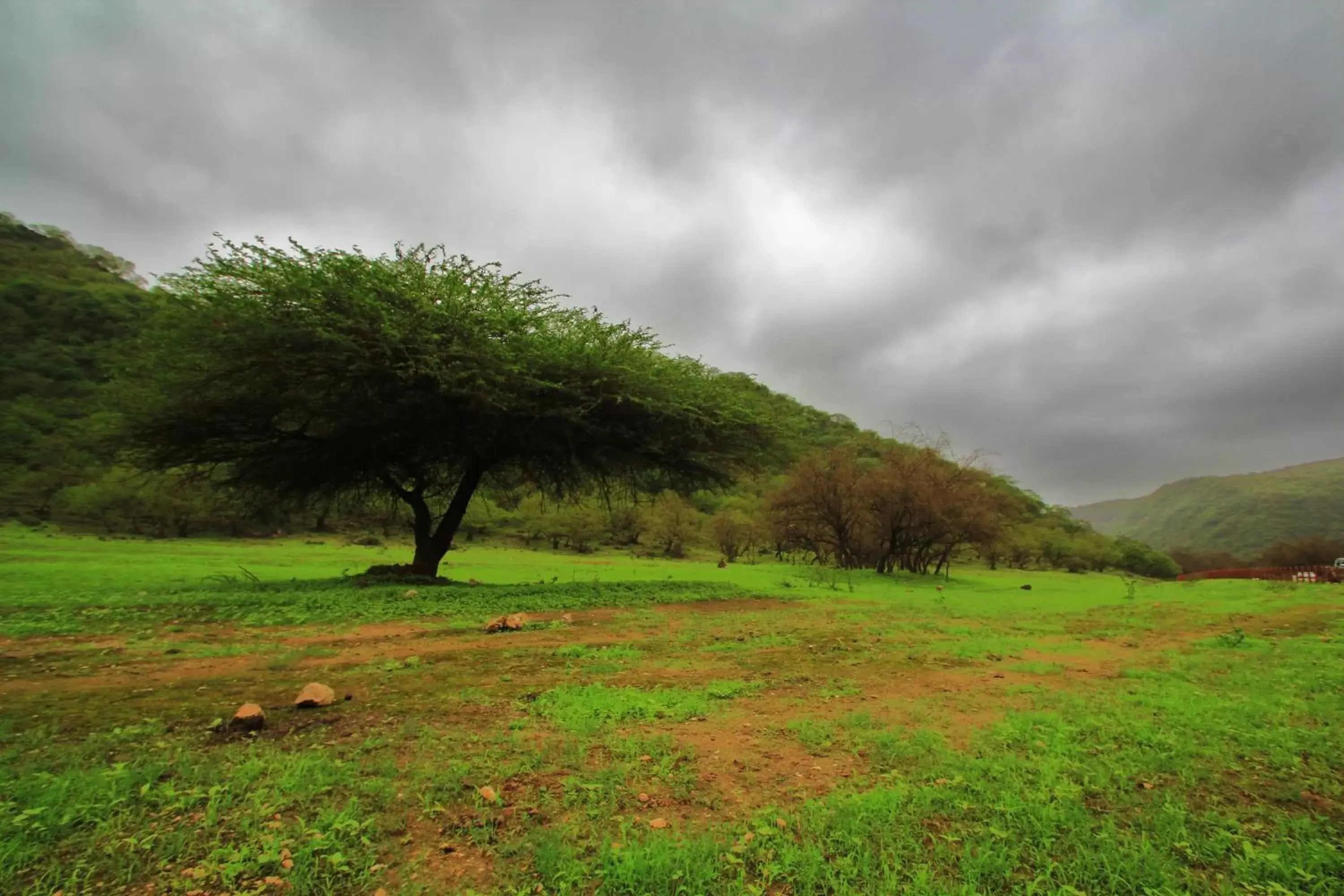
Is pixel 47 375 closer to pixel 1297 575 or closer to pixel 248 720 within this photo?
pixel 248 720

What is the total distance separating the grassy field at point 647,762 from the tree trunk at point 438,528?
6889 mm

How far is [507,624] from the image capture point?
10445mm

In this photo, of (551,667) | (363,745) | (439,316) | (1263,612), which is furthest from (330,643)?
(1263,612)

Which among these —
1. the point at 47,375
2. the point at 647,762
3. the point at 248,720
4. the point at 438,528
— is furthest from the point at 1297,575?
the point at 47,375

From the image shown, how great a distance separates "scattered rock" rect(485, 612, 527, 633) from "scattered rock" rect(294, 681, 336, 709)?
463 centimetres

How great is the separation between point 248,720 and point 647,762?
3245mm

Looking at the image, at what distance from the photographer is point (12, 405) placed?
43125 mm

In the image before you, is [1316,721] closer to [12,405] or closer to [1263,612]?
[1263,612]

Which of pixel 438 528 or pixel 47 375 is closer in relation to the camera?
pixel 438 528

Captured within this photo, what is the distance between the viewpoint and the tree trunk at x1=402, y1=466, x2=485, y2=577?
1742 centimetres

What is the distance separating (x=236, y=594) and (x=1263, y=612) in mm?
26037

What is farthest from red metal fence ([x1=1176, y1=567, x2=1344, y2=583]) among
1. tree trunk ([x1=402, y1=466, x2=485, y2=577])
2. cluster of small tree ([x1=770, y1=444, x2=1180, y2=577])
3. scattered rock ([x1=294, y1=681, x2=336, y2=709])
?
scattered rock ([x1=294, y1=681, x2=336, y2=709])

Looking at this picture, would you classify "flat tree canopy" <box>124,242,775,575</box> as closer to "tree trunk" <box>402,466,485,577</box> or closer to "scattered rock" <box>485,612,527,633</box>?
"tree trunk" <box>402,466,485,577</box>

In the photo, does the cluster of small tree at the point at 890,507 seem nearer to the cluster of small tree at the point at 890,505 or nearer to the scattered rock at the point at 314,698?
the cluster of small tree at the point at 890,505
